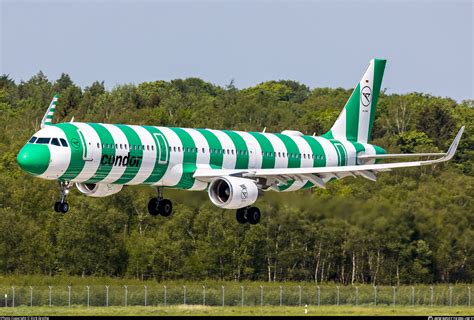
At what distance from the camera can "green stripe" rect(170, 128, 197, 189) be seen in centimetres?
7231

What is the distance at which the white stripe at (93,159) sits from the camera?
67812 mm

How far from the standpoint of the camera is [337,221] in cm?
8194

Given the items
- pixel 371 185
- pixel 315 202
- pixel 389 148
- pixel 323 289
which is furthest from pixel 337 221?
pixel 389 148

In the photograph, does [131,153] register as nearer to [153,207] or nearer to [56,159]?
[56,159]

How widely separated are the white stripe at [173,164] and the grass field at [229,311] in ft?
33.4

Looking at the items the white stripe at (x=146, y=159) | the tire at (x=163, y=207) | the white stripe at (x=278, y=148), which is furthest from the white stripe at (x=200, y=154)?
the white stripe at (x=278, y=148)

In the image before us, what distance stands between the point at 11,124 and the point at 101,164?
10227 cm

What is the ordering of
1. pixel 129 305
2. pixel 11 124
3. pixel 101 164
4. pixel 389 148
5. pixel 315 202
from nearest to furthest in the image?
pixel 101 164 → pixel 315 202 → pixel 129 305 → pixel 389 148 → pixel 11 124

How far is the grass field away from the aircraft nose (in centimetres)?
1316

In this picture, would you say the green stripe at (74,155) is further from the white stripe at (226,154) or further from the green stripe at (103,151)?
the white stripe at (226,154)

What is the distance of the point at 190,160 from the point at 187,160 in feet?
0.77

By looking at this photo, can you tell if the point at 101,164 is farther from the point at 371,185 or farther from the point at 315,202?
the point at 371,185

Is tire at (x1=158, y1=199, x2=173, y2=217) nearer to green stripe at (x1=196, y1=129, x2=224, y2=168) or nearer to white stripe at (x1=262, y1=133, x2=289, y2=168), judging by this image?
green stripe at (x1=196, y1=129, x2=224, y2=168)

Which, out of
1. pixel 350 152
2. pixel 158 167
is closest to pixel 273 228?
pixel 350 152
